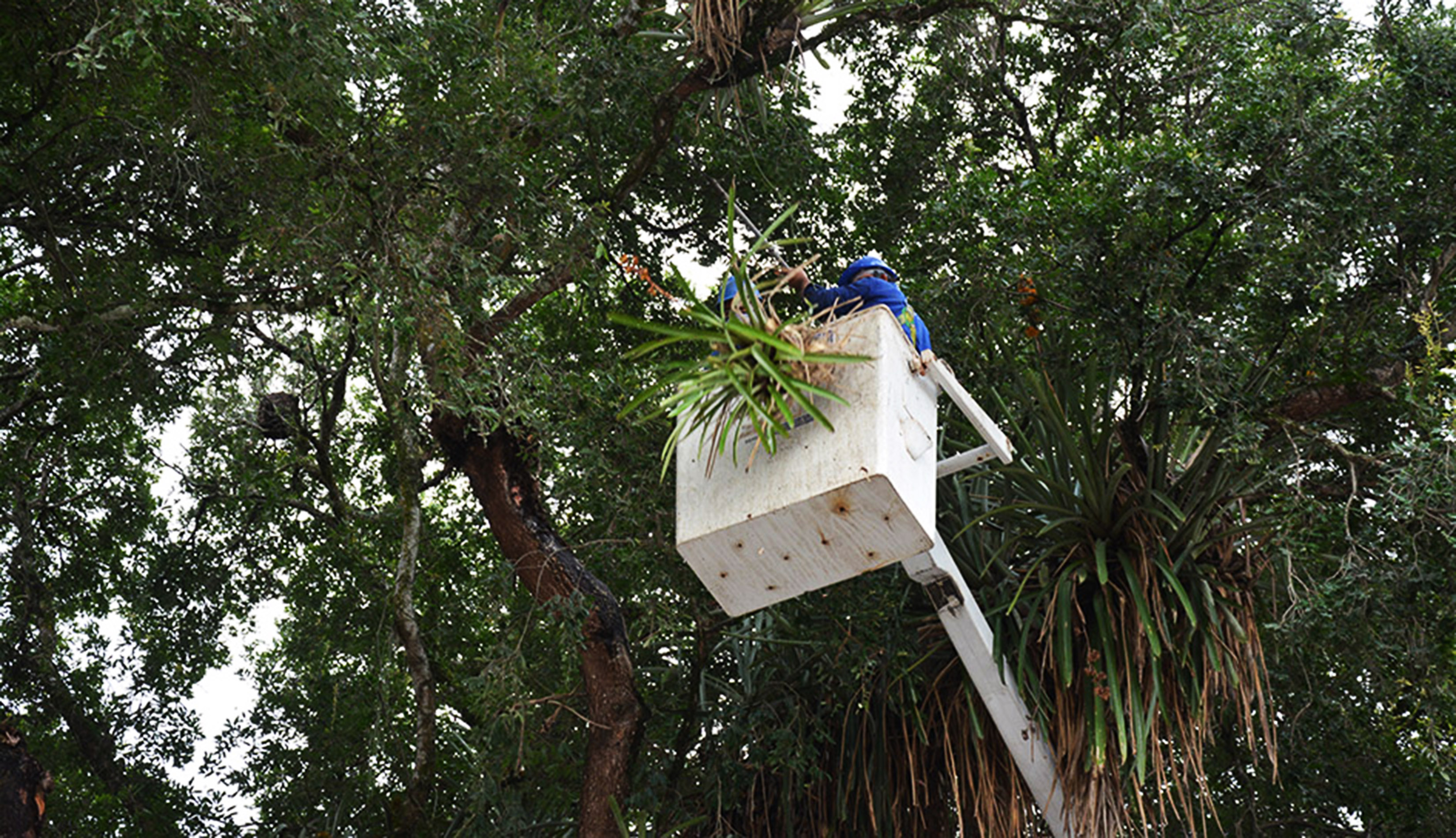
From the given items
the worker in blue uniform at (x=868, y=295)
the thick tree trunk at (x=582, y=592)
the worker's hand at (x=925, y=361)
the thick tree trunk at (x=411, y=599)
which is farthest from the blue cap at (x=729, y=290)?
the thick tree trunk at (x=411, y=599)

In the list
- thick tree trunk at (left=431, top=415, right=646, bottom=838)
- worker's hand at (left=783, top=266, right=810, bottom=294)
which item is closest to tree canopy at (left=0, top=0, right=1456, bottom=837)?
thick tree trunk at (left=431, top=415, right=646, bottom=838)

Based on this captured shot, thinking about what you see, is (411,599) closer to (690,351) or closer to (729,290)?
(690,351)

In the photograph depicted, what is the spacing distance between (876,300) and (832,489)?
693mm

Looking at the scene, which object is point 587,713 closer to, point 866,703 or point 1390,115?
point 866,703

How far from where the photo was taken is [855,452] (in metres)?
3.10

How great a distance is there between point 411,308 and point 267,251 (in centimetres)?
62

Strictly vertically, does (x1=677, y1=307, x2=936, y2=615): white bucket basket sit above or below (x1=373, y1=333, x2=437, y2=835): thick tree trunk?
below

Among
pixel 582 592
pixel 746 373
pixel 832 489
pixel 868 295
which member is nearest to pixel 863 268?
pixel 868 295

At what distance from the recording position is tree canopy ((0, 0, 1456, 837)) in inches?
187

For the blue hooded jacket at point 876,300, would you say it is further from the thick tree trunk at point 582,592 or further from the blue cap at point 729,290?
the thick tree trunk at point 582,592

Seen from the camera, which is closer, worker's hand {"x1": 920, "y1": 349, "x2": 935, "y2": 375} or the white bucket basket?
the white bucket basket

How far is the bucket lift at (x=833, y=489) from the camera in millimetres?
3113

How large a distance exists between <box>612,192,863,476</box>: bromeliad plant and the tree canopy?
92 cm

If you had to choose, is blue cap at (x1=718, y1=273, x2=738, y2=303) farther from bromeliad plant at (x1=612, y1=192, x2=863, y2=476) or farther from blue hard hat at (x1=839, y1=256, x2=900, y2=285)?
blue hard hat at (x1=839, y1=256, x2=900, y2=285)
